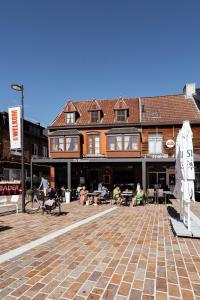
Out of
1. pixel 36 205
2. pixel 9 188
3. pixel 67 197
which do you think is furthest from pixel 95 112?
pixel 36 205

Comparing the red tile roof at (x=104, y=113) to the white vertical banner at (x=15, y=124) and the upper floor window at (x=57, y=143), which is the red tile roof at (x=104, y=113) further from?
the white vertical banner at (x=15, y=124)

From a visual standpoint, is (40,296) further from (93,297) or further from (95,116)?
(95,116)

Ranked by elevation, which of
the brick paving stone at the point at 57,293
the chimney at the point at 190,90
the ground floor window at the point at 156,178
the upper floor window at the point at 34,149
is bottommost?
the brick paving stone at the point at 57,293

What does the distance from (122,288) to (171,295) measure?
77cm

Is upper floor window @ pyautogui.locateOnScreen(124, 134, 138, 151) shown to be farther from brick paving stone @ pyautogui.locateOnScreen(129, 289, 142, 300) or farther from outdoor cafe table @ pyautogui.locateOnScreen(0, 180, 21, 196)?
brick paving stone @ pyautogui.locateOnScreen(129, 289, 142, 300)

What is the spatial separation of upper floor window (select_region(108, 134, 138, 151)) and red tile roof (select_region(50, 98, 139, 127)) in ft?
5.25

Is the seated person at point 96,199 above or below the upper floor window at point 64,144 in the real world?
below

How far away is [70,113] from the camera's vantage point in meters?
27.0

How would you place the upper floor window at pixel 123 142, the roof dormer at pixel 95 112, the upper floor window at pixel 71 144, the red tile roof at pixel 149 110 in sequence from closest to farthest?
1. the upper floor window at pixel 123 142
2. the red tile roof at pixel 149 110
3. the upper floor window at pixel 71 144
4. the roof dormer at pixel 95 112

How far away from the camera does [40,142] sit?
41406 mm

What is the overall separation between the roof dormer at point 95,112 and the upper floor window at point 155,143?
568cm

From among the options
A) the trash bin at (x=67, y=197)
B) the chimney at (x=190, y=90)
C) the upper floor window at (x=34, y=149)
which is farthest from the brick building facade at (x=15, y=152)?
the chimney at (x=190, y=90)

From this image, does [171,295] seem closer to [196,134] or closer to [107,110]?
[196,134]

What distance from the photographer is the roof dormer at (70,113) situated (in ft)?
87.9
